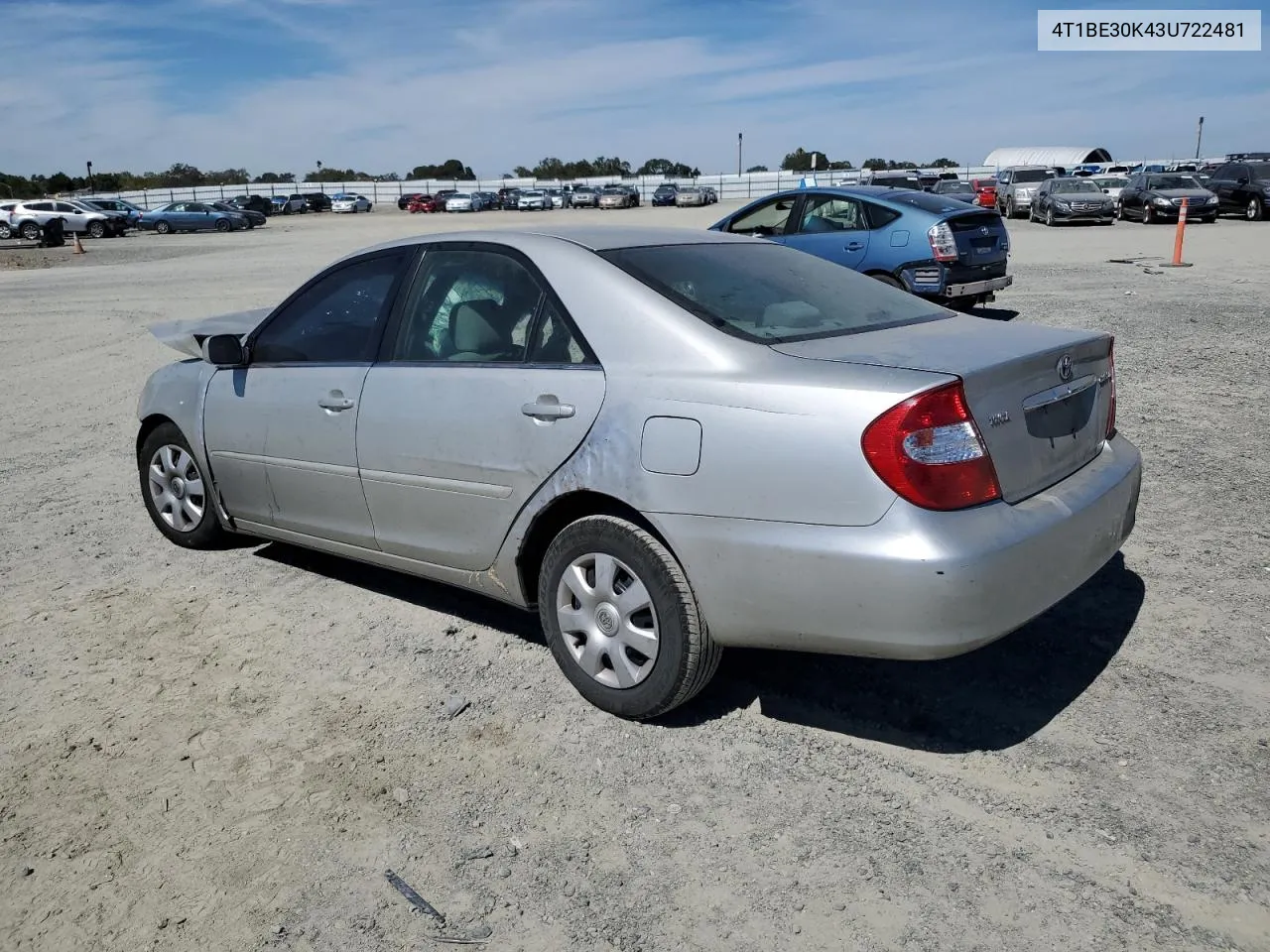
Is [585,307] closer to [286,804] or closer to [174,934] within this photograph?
[286,804]

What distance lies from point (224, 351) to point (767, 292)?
8.01 ft

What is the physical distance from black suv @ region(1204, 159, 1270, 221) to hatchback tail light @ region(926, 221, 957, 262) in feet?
80.3

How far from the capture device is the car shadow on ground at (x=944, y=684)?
3377mm

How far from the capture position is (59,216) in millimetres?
39406

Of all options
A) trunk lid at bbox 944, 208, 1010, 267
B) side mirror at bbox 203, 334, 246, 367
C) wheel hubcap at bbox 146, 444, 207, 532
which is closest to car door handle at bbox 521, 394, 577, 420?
side mirror at bbox 203, 334, 246, 367

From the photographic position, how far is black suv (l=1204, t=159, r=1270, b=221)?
98.6 feet

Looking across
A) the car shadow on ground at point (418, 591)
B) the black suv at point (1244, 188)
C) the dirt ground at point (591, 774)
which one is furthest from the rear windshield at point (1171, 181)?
the car shadow on ground at point (418, 591)

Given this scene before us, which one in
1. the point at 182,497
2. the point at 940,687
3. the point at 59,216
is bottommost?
the point at 940,687

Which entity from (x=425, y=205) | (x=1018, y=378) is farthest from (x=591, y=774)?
(x=425, y=205)

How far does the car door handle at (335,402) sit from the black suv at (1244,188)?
32585mm

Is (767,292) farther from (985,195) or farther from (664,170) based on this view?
(664,170)

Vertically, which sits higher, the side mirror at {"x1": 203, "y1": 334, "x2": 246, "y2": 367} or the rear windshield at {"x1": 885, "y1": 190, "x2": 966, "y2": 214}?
the rear windshield at {"x1": 885, "y1": 190, "x2": 966, "y2": 214}

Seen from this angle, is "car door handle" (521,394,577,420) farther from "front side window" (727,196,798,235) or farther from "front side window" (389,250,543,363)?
"front side window" (727,196,798,235)

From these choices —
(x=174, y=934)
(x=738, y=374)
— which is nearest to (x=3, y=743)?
(x=174, y=934)
